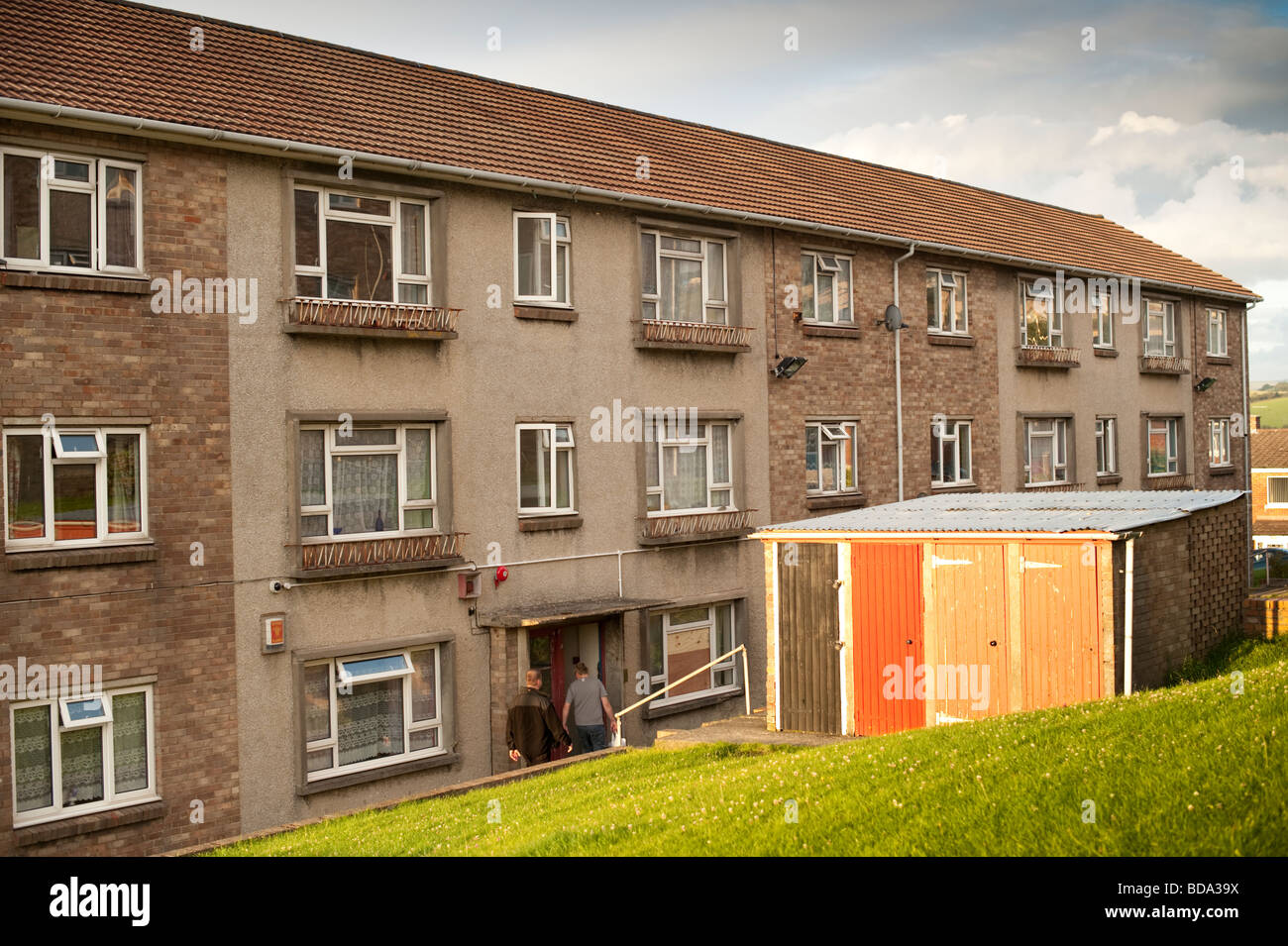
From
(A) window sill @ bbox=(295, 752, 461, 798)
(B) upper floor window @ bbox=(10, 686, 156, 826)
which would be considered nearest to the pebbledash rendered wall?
(A) window sill @ bbox=(295, 752, 461, 798)

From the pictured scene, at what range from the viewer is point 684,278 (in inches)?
810

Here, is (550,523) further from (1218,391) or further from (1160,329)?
(1218,391)

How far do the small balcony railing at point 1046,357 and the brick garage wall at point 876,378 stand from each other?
1.04 m

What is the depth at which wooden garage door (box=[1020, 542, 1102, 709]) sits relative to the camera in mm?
13711

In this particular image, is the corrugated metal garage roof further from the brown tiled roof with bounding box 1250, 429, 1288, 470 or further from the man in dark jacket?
the brown tiled roof with bounding box 1250, 429, 1288, 470

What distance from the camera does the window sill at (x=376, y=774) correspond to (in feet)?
49.2

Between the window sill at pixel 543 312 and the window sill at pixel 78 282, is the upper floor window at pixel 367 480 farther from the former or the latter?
the window sill at pixel 78 282

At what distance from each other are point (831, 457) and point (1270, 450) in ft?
146

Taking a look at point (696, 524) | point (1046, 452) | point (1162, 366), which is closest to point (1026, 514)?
point (696, 524)

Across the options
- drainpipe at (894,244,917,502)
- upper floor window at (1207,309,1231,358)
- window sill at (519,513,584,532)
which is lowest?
window sill at (519,513,584,532)

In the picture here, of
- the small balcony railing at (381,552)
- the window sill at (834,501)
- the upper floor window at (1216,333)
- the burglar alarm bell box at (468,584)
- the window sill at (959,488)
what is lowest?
the burglar alarm bell box at (468,584)

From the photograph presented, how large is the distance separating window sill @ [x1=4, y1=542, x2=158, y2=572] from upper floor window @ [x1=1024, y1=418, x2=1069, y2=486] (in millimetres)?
20262

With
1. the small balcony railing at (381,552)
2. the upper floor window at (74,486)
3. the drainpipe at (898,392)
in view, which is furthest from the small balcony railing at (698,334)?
the upper floor window at (74,486)
